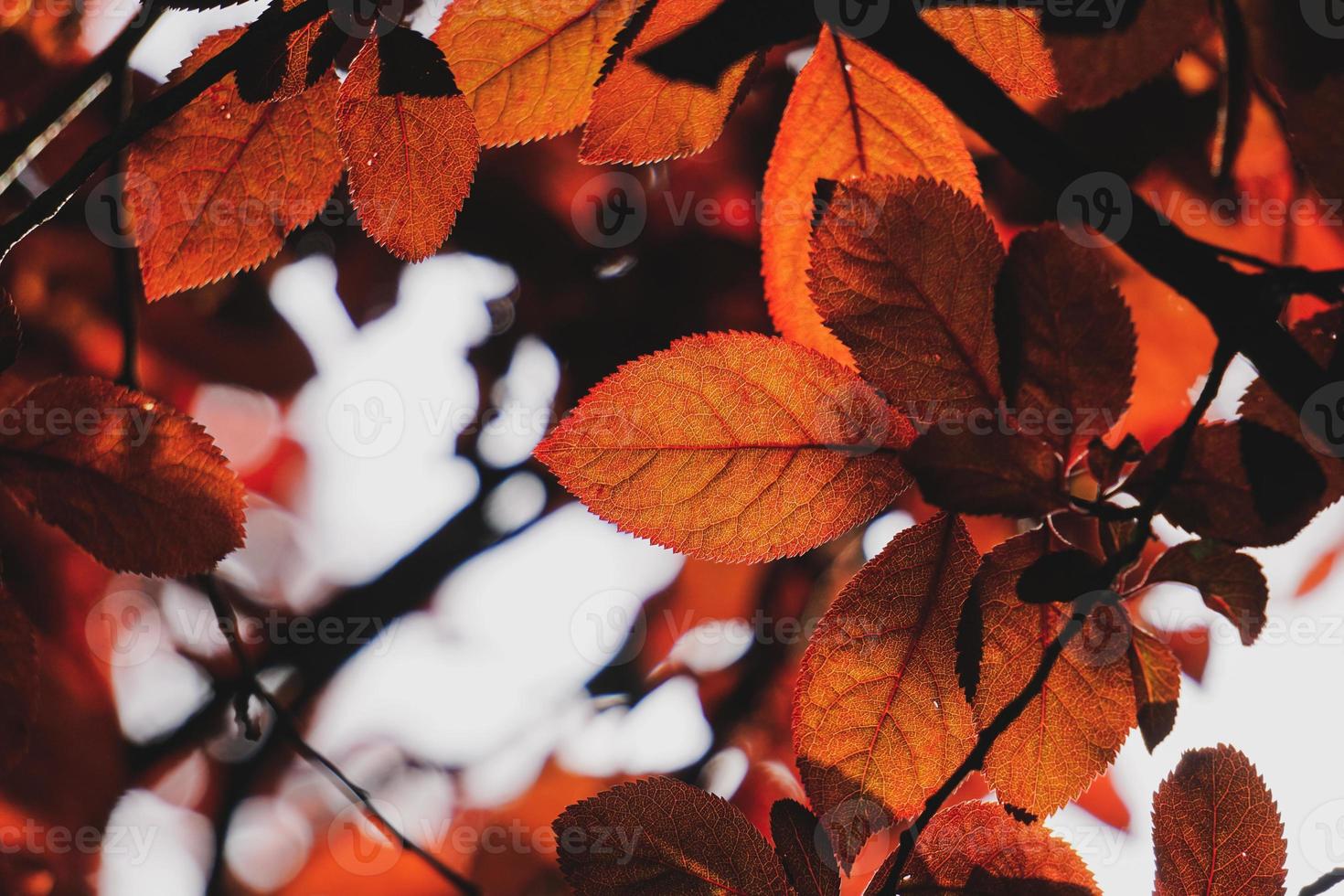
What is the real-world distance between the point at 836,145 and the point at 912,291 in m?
0.19

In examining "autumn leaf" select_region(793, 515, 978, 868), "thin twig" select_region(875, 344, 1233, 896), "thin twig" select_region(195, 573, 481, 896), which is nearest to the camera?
"thin twig" select_region(875, 344, 1233, 896)

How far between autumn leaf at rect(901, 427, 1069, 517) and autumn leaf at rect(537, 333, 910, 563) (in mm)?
62

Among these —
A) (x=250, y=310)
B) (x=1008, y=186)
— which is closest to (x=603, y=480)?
(x=1008, y=186)

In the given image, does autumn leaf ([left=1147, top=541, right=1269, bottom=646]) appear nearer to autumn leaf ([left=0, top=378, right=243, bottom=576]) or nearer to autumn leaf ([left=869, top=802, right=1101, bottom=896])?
autumn leaf ([left=869, top=802, right=1101, bottom=896])

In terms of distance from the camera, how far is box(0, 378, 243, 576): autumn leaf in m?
0.46

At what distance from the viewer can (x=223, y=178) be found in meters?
0.49

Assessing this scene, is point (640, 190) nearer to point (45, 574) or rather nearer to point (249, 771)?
point (45, 574)

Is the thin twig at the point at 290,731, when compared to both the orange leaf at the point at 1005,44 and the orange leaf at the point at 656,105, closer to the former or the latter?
the orange leaf at the point at 656,105

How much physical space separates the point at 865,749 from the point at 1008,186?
0.94 meters

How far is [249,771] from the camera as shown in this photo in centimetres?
164

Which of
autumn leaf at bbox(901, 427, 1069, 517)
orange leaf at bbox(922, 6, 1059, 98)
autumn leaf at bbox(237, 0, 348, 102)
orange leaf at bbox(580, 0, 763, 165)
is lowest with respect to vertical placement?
autumn leaf at bbox(901, 427, 1069, 517)

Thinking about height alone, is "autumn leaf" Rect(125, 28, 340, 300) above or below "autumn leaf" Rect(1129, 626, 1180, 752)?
above

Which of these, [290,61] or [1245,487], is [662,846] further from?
[290,61]

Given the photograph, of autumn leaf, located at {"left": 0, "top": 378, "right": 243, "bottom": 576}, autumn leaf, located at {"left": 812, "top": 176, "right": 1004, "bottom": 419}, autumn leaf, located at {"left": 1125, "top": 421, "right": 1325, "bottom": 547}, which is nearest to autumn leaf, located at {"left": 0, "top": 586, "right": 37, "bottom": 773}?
autumn leaf, located at {"left": 0, "top": 378, "right": 243, "bottom": 576}
